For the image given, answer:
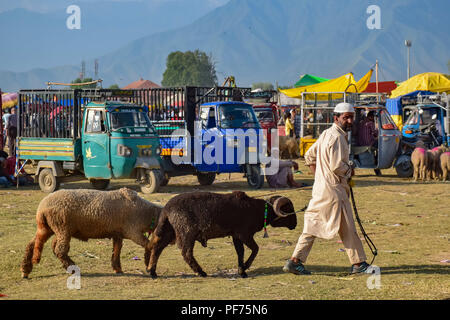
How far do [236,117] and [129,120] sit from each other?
3057mm

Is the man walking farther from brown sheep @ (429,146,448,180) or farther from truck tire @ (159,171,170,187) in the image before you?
brown sheep @ (429,146,448,180)

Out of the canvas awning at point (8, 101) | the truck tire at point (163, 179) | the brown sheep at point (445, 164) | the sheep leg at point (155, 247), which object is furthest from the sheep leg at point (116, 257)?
the canvas awning at point (8, 101)

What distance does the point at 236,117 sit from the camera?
742 inches

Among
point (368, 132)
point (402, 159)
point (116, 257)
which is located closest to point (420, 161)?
point (402, 159)

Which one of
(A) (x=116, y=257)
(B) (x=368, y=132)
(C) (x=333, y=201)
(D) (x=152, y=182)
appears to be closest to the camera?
(C) (x=333, y=201)

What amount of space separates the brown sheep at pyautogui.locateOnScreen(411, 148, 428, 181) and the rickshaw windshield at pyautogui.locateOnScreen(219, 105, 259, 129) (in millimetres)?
5322

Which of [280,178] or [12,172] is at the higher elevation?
[12,172]

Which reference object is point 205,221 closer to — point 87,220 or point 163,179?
point 87,220

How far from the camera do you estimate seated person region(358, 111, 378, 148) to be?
2145 centimetres

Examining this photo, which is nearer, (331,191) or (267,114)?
(331,191)

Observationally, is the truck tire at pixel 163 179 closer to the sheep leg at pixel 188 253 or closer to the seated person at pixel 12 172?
the seated person at pixel 12 172

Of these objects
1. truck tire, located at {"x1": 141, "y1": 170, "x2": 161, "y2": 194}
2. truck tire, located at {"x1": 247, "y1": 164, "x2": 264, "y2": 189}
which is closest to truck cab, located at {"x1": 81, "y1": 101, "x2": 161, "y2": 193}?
truck tire, located at {"x1": 141, "y1": 170, "x2": 161, "y2": 194}

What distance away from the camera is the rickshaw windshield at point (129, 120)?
56.7 ft
